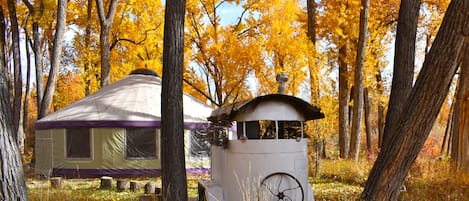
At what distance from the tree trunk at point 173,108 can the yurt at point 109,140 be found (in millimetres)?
6147

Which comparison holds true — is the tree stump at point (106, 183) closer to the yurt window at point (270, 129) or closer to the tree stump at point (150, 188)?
the tree stump at point (150, 188)

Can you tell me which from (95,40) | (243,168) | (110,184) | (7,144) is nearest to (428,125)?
(243,168)

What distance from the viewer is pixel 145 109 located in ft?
43.9

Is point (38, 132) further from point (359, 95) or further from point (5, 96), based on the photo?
point (5, 96)

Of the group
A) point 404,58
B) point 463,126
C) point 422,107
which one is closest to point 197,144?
point 463,126

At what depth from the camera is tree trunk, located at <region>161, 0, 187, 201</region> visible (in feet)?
22.5

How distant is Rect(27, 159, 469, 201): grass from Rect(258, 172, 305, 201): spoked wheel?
616 mm

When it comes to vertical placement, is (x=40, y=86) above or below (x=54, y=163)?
above

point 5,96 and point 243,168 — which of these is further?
point 243,168

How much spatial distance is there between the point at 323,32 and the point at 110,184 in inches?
371

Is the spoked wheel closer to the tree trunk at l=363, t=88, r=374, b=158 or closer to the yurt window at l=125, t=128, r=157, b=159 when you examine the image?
the yurt window at l=125, t=128, r=157, b=159

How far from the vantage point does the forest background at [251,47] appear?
1511cm

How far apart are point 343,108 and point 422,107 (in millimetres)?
10845

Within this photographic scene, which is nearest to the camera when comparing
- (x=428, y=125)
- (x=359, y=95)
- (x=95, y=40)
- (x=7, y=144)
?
(x=7, y=144)
